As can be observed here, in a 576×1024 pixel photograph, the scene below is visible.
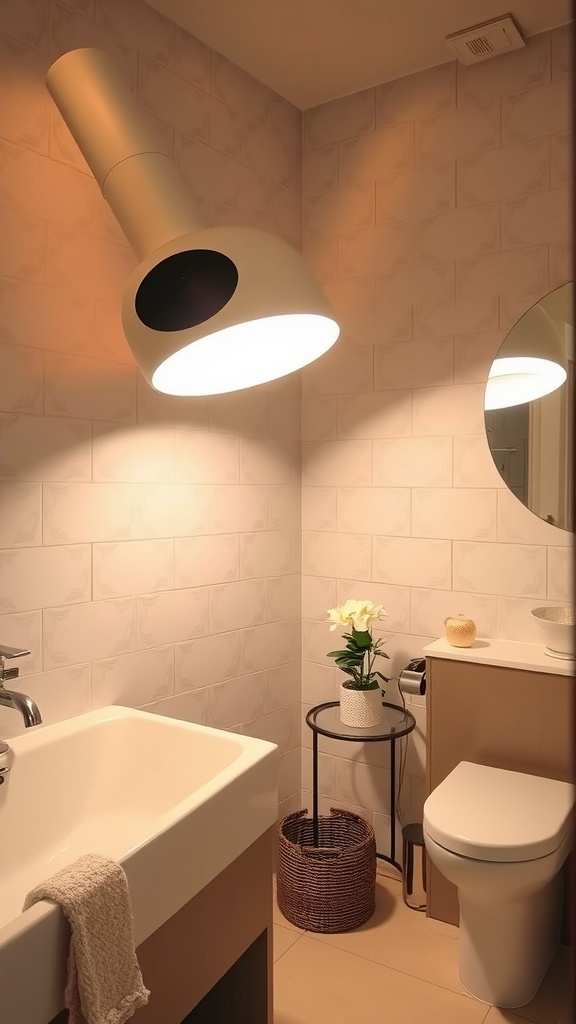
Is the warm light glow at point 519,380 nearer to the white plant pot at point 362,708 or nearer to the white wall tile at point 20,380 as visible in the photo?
the white plant pot at point 362,708

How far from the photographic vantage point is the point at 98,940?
1198 mm

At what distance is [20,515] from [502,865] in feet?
4.97

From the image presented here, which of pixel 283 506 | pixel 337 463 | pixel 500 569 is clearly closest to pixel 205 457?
pixel 283 506

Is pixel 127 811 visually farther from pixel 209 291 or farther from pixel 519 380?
pixel 519 380

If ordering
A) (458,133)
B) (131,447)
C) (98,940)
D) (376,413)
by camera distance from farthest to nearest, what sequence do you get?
(376,413), (458,133), (131,447), (98,940)

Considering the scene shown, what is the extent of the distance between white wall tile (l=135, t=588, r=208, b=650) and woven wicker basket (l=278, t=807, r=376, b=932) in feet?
2.61

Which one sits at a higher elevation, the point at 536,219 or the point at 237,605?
the point at 536,219

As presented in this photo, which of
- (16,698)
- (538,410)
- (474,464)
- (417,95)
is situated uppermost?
(417,95)

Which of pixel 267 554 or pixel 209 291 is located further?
pixel 267 554

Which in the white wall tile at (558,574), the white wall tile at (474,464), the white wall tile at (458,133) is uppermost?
the white wall tile at (458,133)

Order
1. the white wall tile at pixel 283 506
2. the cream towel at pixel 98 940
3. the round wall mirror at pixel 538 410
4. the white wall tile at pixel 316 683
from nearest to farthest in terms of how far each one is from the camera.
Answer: the cream towel at pixel 98 940
the round wall mirror at pixel 538 410
the white wall tile at pixel 283 506
the white wall tile at pixel 316 683

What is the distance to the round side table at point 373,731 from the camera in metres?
2.42

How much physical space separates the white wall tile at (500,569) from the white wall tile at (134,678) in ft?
3.36

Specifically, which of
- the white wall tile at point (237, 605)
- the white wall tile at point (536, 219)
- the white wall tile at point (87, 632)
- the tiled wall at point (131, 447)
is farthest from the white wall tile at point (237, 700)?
the white wall tile at point (536, 219)
